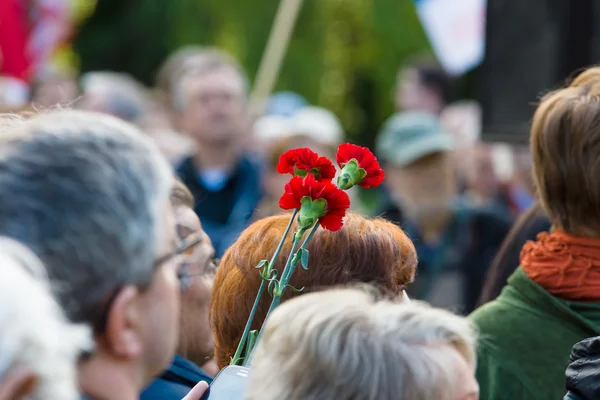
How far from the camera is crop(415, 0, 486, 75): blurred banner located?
639cm

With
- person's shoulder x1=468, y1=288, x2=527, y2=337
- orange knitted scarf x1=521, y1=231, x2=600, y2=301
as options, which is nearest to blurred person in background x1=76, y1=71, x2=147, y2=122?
person's shoulder x1=468, y1=288, x2=527, y2=337

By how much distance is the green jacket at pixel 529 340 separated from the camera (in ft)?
8.30

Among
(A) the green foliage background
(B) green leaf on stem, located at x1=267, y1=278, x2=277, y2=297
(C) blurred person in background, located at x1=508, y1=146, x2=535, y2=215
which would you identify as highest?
(B) green leaf on stem, located at x1=267, y1=278, x2=277, y2=297

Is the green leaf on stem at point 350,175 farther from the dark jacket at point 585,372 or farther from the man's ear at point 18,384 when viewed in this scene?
the man's ear at point 18,384

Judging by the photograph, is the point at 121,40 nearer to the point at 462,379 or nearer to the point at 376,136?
the point at 376,136

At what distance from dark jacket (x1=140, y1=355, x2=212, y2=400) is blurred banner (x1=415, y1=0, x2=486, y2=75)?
14.2ft

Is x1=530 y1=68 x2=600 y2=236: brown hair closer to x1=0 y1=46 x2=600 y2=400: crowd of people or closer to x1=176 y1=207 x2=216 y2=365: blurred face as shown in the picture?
x1=0 y1=46 x2=600 y2=400: crowd of people

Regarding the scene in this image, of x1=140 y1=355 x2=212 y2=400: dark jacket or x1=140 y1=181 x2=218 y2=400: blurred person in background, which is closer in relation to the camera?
x1=140 y1=355 x2=212 y2=400: dark jacket

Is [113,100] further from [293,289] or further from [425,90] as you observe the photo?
[293,289]

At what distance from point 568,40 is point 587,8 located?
0.16 m

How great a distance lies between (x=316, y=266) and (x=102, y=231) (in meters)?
0.81

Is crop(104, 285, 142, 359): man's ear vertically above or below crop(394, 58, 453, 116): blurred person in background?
above

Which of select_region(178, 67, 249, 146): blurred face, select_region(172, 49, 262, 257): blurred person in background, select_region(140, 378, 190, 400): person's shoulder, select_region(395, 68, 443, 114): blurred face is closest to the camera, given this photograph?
select_region(140, 378, 190, 400): person's shoulder

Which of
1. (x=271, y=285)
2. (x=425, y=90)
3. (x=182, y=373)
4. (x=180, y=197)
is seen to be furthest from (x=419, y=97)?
(x=271, y=285)
